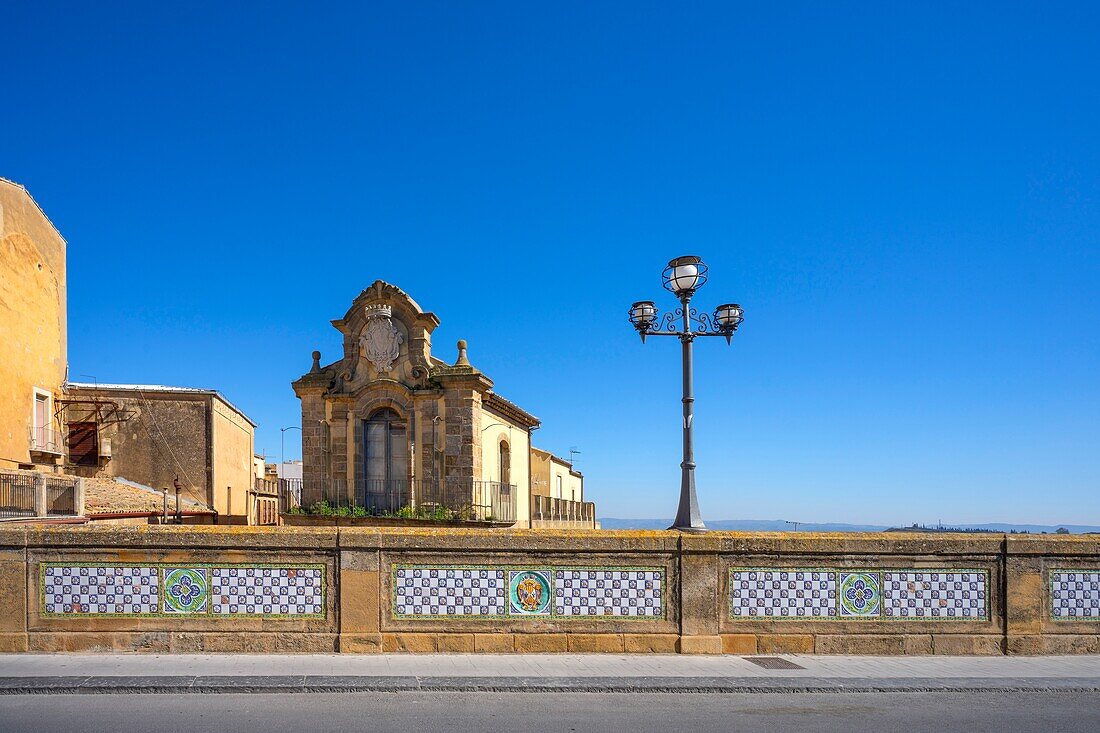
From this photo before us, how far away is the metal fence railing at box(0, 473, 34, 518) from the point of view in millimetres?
19234

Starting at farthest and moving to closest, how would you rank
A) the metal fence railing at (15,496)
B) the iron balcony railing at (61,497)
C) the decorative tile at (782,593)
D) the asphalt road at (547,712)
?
1. the iron balcony railing at (61,497)
2. the metal fence railing at (15,496)
3. the decorative tile at (782,593)
4. the asphalt road at (547,712)

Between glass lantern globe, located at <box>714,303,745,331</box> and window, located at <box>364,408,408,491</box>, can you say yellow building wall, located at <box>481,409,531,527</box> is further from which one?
glass lantern globe, located at <box>714,303,745,331</box>

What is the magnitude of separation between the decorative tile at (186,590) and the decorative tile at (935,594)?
772cm

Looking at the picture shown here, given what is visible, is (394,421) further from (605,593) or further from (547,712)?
(547,712)

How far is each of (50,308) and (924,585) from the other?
3255 centimetres

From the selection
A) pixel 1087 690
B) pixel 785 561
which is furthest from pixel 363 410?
pixel 1087 690

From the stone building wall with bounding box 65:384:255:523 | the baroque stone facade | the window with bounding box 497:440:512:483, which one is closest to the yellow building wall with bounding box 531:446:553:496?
the window with bounding box 497:440:512:483

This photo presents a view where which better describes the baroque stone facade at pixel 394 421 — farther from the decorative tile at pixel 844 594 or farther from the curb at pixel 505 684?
the curb at pixel 505 684

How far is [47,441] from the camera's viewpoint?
30.1 metres

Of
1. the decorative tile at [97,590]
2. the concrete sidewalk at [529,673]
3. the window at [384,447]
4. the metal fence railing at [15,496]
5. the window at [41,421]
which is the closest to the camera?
the concrete sidewalk at [529,673]

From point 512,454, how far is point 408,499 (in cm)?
527

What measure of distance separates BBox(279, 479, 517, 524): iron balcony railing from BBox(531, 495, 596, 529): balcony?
3823 millimetres

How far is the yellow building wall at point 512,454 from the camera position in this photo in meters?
24.2

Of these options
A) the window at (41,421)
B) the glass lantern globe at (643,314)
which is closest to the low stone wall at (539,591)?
the glass lantern globe at (643,314)
